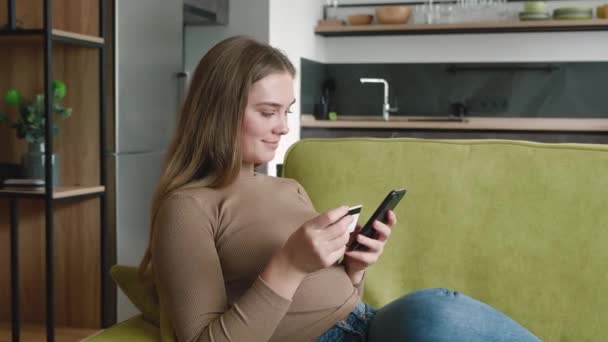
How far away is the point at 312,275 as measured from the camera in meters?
1.50

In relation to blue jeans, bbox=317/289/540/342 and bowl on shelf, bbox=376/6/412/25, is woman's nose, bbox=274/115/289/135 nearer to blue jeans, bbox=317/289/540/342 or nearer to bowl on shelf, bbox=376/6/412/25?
blue jeans, bbox=317/289/540/342

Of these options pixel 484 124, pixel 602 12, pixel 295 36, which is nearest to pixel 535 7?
pixel 602 12

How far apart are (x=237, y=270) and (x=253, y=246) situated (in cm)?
5

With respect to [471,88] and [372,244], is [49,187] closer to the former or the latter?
[372,244]

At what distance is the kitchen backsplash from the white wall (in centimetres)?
11

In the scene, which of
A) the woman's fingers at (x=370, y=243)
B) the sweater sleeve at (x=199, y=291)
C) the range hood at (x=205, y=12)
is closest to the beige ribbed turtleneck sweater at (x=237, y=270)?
the sweater sleeve at (x=199, y=291)

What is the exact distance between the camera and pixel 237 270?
1477 millimetres

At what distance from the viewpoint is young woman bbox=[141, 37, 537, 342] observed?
4.29 feet

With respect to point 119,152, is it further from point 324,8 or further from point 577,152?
point 324,8

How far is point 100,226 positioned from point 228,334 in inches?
81.4

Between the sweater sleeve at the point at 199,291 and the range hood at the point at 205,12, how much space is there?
2728 mm

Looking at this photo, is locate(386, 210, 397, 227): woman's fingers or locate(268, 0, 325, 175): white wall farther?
locate(268, 0, 325, 175): white wall

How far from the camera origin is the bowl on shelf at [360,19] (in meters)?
5.36

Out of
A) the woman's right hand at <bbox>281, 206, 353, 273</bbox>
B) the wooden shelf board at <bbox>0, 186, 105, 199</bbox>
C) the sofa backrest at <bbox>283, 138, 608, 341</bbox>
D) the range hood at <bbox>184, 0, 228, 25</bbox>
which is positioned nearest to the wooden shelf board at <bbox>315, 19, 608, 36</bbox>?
the range hood at <bbox>184, 0, 228, 25</bbox>
